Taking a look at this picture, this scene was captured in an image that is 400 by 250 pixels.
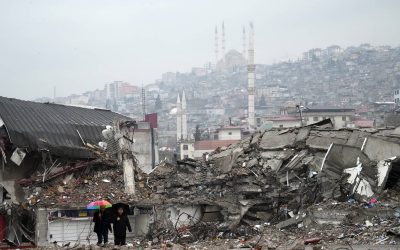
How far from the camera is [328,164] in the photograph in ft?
43.7

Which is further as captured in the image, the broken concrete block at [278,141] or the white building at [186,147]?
the white building at [186,147]

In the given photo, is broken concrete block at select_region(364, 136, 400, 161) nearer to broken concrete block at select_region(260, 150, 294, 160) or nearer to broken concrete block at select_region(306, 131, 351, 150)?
broken concrete block at select_region(306, 131, 351, 150)

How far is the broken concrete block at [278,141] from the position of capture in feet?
49.4

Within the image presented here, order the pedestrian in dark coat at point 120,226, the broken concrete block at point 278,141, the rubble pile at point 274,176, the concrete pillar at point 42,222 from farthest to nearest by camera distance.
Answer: the broken concrete block at point 278,141 < the concrete pillar at point 42,222 < the rubble pile at point 274,176 < the pedestrian in dark coat at point 120,226

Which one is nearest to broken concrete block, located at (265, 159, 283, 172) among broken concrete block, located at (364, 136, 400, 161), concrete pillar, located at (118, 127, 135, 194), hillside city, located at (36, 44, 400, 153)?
broken concrete block, located at (364, 136, 400, 161)

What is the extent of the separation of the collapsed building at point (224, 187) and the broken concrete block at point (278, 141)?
0.04 m

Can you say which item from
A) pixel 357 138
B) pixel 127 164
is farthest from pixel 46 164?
pixel 357 138

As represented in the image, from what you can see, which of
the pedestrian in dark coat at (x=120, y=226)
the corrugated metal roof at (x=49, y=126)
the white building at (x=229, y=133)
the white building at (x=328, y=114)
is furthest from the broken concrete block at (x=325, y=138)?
the white building at (x=229, y=133)

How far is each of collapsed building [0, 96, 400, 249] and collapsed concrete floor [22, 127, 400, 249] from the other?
3 cm

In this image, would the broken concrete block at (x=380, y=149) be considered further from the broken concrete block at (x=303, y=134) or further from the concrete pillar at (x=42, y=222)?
the concrete pillar at (x=42, y=222)

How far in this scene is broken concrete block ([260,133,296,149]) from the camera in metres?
15.1

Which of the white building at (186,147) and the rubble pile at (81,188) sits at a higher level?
the rubble pile at (81,188)

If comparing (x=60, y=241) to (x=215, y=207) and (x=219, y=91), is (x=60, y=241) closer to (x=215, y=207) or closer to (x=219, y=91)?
(x=215, y=207)

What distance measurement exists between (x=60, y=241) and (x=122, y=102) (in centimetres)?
14880
